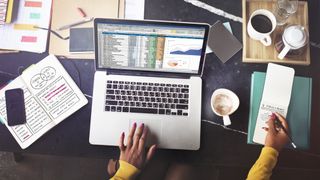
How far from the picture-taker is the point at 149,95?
38.5 inches

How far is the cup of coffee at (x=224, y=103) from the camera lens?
98cm

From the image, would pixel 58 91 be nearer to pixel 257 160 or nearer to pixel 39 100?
pixel 39 100

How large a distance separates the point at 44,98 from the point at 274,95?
67 cm

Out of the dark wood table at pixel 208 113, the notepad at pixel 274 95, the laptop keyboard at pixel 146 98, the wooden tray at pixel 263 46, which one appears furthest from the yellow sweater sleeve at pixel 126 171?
the wooden tray at pixel 263 46

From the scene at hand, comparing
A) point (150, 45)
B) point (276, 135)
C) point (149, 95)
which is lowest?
point (276, 135)

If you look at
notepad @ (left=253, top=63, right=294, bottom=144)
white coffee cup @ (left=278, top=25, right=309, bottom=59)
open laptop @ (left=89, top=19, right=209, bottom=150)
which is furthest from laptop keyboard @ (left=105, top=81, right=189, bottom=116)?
white coffee cup @ (left=278, top=25, right=309, bottom=59)

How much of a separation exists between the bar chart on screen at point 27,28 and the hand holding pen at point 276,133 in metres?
0.71

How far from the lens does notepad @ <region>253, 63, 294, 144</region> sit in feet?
3.23

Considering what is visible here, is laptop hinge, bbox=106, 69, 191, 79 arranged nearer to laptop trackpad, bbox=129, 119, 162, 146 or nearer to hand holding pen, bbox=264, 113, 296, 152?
laptop trackpad, bbox=129, 119, 162, 146

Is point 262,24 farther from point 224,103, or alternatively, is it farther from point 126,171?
point 126,171

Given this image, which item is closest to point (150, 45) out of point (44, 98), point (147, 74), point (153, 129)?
point (147, 74)

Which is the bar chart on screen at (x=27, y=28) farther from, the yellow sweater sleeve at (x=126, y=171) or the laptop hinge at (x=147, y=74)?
the yellow sweater sleeve at (x=126, y=171)

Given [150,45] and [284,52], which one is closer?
[150,45]

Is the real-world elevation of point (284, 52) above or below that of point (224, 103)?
above
